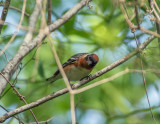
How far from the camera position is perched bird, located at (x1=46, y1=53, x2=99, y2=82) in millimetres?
5250

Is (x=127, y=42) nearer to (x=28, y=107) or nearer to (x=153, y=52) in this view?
(x=153, y=52)

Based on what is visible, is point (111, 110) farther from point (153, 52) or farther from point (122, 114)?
point (153, 52)

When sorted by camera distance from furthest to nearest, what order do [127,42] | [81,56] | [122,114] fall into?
[122,114]
[81,56]
[127,42]

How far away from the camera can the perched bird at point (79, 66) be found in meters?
5.25

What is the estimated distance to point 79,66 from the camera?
5477 millimetres

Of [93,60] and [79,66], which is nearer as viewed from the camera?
[93,60]

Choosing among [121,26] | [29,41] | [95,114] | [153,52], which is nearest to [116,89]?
[95,114]

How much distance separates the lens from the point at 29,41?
12.3 ft

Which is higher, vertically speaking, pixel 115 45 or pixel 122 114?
pixel 115 45

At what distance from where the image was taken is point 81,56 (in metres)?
5.72

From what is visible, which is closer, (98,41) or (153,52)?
(153,52)

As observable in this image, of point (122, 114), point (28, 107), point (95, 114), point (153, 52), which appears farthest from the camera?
point (95, 114)

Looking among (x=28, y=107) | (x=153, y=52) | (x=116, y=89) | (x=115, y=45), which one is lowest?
(x=28, y=107)

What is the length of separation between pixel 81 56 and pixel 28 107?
2.72 m
